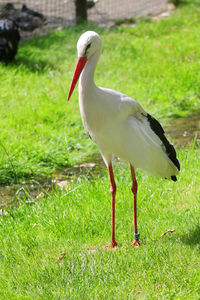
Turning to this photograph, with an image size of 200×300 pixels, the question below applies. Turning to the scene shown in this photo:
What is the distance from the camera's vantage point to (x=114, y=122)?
3.32 meters

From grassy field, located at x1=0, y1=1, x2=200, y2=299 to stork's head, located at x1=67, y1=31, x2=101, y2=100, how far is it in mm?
1055

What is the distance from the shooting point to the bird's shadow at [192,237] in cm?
338

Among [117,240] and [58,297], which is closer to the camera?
[58,297]

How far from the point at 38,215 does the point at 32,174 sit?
3.99 feet

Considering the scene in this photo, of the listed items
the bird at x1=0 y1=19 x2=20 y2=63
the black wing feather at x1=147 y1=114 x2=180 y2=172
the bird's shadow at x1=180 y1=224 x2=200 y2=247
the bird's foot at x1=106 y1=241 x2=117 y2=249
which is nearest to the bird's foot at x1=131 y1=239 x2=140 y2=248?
the bird's foot at x1=106 y1=241 x2=117 y2=249

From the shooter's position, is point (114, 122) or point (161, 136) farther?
point (161, 136)

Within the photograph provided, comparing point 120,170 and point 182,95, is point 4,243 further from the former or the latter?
point 182,95

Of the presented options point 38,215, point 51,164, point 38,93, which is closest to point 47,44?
point 38,93

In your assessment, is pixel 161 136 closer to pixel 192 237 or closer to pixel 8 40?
pixel 192 237

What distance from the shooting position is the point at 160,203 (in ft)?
13.4

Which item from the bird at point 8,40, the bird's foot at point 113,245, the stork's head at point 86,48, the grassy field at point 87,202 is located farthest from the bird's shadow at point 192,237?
the bird at point 8,40

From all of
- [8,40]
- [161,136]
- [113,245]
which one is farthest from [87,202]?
[8,40]

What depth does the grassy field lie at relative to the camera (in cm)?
303

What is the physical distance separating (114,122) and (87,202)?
3.29ft
